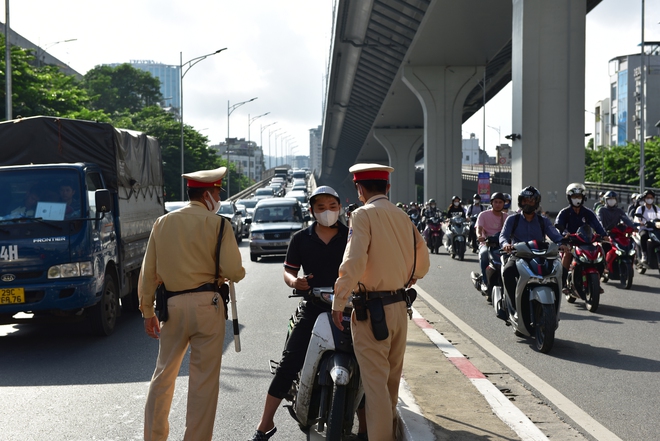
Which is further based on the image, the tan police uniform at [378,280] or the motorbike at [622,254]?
the motorbike at [622,254]

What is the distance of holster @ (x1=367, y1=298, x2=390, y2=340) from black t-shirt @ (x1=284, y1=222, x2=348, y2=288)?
876mm

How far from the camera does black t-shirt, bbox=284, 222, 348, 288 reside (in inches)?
230

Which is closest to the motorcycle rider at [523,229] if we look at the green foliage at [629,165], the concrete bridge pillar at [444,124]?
the concrete bridge pillar at [444,124]

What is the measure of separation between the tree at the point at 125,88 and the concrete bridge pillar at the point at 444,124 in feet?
219

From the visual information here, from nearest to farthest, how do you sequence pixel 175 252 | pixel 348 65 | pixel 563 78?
pixel 175 252
pixel 563 78
pixel 348 65

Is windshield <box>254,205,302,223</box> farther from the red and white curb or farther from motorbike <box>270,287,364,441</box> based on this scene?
motorbike <box>270,287,364,441</box>

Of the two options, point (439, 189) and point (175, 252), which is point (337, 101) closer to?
point (439, 189)

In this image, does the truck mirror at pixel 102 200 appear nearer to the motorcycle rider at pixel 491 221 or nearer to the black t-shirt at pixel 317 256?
the black t-shirt at pixel 317 256

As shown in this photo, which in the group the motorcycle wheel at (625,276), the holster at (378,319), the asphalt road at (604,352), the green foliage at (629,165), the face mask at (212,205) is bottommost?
the asphalt road at (604,352)

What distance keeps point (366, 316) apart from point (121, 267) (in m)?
7.09

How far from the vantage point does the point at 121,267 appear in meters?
11.5

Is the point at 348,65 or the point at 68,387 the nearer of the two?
the point at 68,387

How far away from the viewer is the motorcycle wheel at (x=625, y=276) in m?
15.3

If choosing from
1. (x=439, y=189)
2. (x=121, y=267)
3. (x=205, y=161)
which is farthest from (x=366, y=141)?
(x=121, y=267)
